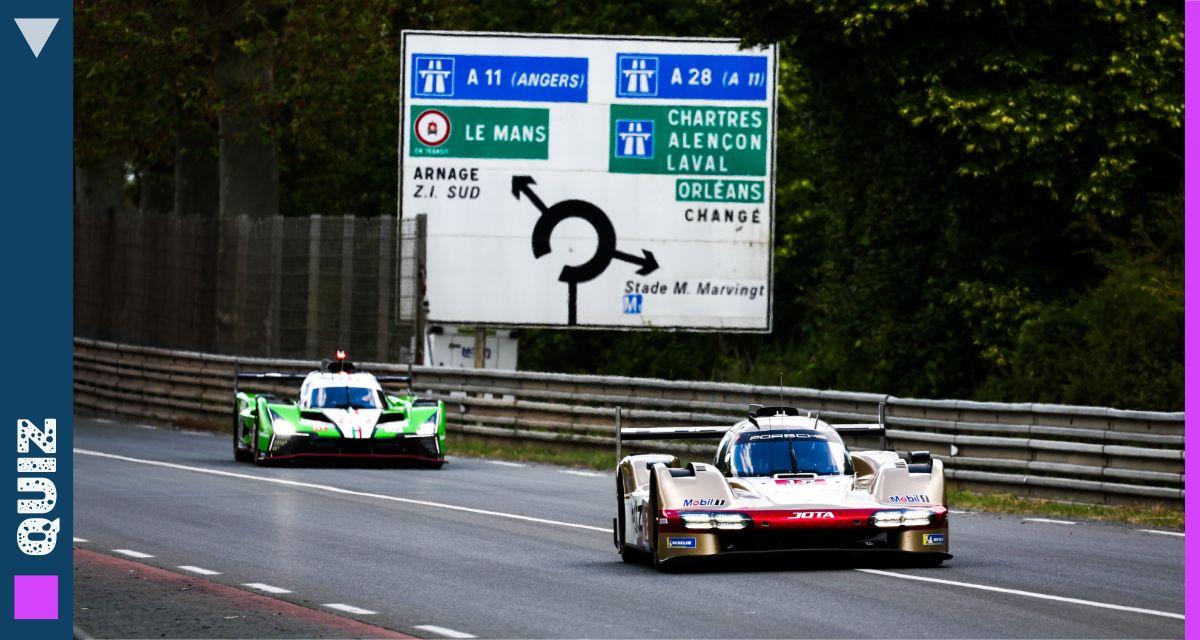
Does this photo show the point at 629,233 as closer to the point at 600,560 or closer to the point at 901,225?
the point at 901,225

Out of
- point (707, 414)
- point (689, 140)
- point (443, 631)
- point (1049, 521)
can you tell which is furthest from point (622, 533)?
point (689, 140)

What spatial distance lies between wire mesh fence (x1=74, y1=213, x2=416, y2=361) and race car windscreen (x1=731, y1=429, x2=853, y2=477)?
63.5 feet

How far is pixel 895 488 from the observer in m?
15.4

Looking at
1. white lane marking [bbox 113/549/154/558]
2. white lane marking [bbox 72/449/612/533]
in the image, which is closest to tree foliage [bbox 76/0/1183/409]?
white lane marking [bbox 72/449/612/533]

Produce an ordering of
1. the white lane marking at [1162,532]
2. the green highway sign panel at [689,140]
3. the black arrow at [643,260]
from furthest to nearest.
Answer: the black arrow at [643,260]
the green highway sign panel at [689,140]
the white lane marking at [1162,532]

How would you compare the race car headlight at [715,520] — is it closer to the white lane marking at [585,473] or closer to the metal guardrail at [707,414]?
the metal guardrail at [707,414]

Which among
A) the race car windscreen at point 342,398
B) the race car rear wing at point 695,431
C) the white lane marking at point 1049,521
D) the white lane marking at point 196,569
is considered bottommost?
the white lane marking at point 196,569

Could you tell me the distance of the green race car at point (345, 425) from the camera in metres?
27.5

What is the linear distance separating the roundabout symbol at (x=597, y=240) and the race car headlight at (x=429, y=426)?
760cm

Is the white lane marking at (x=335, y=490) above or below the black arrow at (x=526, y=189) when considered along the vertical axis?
below

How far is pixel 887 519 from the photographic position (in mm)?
15133
